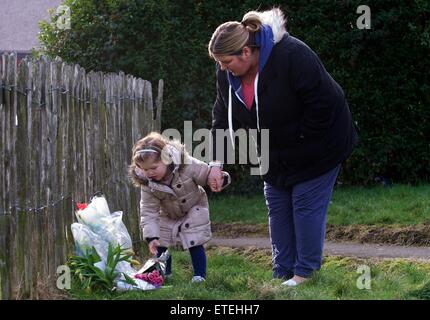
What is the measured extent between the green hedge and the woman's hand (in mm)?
4467

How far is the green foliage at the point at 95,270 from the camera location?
5.48m

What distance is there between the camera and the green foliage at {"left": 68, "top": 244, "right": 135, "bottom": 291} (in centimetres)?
548

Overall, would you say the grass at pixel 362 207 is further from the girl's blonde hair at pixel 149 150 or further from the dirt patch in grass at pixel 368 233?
the girl's blonde hair at pixel 149 150

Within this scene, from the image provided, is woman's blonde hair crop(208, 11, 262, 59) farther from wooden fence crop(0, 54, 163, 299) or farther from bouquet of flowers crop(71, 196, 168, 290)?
bouquet of flowers crop(71, 196, 168, 290)

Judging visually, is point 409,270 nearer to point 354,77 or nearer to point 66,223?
point 66,223

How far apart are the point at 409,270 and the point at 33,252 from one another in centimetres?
294

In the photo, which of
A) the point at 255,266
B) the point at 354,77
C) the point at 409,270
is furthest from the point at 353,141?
the point at 354,77

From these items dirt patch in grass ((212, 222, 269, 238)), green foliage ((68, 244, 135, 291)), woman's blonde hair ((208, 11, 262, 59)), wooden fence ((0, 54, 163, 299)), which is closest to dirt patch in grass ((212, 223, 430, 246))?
dirt patch in grass ((212, 222, 269, 238))

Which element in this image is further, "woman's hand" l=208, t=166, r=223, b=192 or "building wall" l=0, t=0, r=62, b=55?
"building wall" l=0, t=0, r=62, b=55

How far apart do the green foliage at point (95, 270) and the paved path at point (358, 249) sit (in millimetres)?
2737

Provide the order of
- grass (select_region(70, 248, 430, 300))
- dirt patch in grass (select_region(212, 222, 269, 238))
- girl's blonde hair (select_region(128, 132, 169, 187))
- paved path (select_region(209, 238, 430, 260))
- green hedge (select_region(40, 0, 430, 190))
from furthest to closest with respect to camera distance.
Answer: green hedge (select_region(40, 0, 430, 190)) < dirt patch in grass (select_region(212, 222, 269, 238)) < paved path (select_region(209, 238, 430, 260)) < girl's blonde hair (select_region(128, 132, 169, 187)) < grass (select_region(70, 248, 430, 300))

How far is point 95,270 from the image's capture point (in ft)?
18.1
